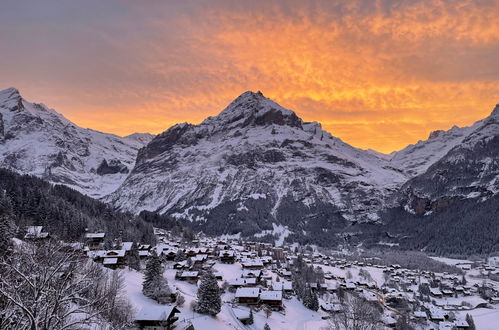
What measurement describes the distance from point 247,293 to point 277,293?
6779mm

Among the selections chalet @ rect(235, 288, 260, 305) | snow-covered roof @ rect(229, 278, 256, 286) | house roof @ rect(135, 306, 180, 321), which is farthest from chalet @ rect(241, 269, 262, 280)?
house roof @ rect(135, 306, 180, 321)

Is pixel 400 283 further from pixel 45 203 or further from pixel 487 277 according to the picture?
pixel 45 203

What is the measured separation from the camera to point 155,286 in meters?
62.9

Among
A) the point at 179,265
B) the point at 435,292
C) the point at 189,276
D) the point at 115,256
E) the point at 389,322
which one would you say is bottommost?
the point at 389,322

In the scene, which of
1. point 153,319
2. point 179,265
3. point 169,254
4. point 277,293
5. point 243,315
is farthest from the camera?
point 169,254

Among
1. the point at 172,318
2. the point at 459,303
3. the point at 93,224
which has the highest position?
the point at 93,224

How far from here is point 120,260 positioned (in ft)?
270

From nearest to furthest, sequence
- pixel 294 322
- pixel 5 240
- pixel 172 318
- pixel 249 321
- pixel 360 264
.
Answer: pixel 5 240 → pixel 172 318 → pixel 249 321 → pixel 294 322 → pixel 360 264

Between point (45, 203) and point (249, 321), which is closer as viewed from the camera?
point (249, 321)

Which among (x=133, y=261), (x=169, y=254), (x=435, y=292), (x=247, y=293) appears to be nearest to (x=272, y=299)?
(x=247, y=293)

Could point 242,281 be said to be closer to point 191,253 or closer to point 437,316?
point 191,253

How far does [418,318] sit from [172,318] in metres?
65.3

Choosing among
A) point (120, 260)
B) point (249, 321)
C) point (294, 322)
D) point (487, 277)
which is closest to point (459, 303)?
point (487, 277)

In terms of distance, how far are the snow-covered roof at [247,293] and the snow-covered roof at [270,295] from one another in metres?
1.42
